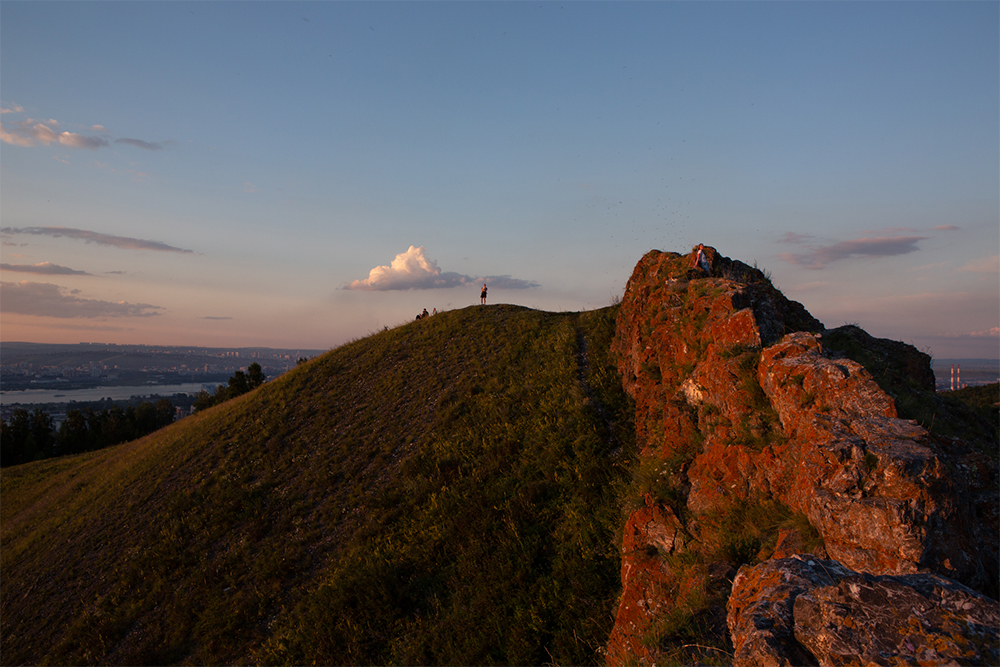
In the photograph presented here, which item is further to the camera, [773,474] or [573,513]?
[573,513]

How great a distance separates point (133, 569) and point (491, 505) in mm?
11327

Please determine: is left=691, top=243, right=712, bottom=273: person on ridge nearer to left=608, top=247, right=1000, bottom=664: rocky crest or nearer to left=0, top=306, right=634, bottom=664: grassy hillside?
left=608, top=247, right=1000, bottom=664: rocky crest

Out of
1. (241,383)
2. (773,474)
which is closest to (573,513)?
(773,474)

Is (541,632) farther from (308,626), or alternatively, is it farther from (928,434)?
(928,434)

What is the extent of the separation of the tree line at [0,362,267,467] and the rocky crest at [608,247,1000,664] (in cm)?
5051

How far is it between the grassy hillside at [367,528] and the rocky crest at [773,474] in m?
2.06

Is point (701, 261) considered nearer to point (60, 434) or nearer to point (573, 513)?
point (573, 513)

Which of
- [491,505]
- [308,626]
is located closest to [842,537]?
[491,505]

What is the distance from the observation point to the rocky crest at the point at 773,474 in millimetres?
4379

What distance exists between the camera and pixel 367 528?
492 inches

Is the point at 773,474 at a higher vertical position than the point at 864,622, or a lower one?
higher

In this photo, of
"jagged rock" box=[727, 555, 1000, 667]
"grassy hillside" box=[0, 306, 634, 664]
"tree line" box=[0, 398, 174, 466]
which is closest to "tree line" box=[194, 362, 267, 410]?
"tree line" box=[0, 398, 174, 466]

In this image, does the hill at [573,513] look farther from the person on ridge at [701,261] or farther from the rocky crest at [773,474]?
the person on ridge at [701,261]

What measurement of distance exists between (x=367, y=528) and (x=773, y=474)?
10.2 m
